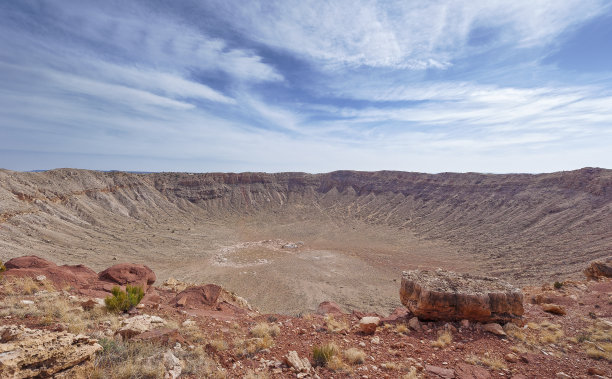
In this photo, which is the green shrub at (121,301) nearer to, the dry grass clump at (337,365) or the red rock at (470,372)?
the dry grass clump at (337,365)

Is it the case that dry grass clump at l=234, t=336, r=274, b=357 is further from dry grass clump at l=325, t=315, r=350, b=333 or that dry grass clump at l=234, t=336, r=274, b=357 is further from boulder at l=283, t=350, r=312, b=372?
dry grass clump at l=325, t=315, r=350, b=333

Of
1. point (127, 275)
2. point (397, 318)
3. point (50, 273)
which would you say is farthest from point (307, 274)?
point (50, 273)

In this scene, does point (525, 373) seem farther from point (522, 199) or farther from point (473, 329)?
point (522, 199)

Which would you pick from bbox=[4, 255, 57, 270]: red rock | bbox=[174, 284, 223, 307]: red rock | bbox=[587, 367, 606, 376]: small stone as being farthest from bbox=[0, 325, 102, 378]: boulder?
bbox=[587, 367, 606, 376]: small stone

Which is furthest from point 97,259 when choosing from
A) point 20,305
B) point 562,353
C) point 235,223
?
point 562,353

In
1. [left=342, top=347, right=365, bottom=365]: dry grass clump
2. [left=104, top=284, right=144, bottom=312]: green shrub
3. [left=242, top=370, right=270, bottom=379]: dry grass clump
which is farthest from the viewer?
[left=104, top=284, right=144, bottom=312]: green shrub
